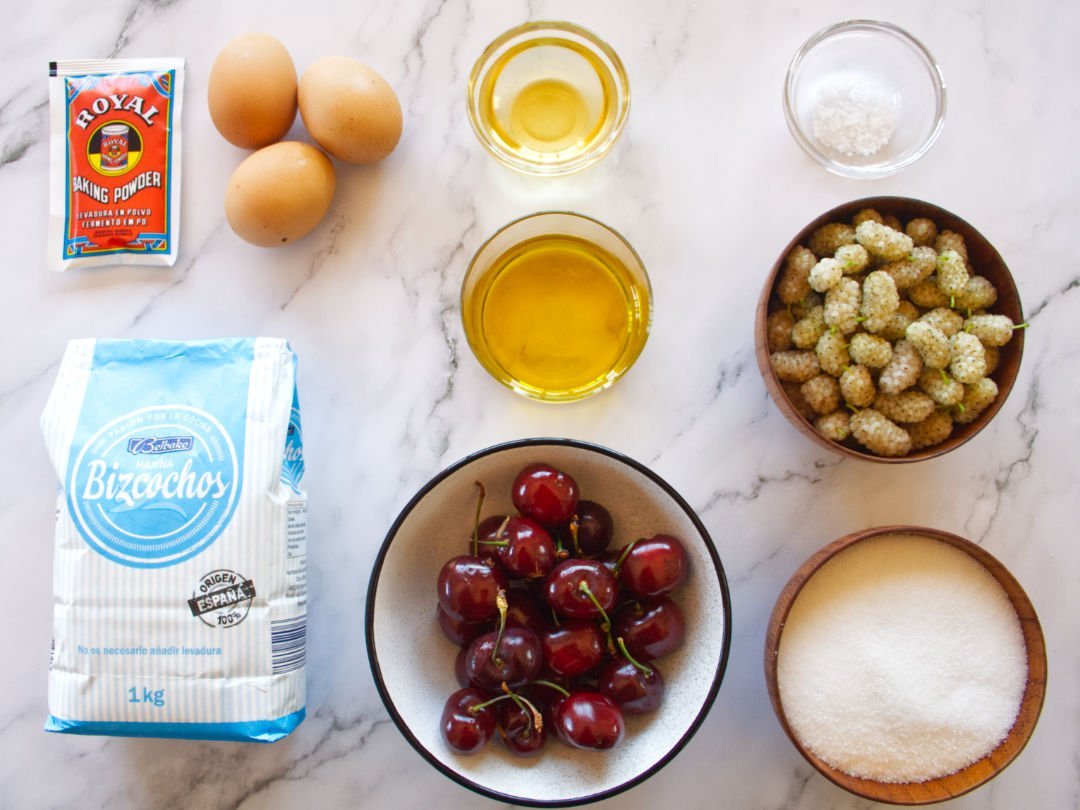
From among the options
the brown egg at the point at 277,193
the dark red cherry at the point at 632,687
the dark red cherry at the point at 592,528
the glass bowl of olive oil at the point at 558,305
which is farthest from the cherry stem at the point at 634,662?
the brown egg at the point at 277,193

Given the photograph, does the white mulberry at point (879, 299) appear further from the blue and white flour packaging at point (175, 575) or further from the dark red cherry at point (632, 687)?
the blue and white flour packaging at point (175, 575)

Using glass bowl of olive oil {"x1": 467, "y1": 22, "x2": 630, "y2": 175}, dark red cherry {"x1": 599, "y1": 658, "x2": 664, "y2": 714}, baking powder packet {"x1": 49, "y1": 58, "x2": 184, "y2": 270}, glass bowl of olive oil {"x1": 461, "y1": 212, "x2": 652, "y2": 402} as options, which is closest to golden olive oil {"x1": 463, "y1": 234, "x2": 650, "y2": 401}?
glass bowl of olive oil {"x1": 461, "y1": 212, "x2": 652, "y2": 402}

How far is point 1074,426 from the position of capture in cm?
104

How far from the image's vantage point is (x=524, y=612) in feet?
2.93

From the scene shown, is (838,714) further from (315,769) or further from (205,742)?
(205,742)

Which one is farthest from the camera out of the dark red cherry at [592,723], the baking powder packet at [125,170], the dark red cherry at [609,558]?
the baking powder packet at [125,170]

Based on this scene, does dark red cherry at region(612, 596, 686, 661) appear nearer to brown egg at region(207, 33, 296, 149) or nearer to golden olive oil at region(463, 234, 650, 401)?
golden olive oil at region(463, 234, 650, 401)

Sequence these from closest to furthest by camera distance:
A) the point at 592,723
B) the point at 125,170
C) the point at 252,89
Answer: the point at 592,723 < the point at 252,89 < the point at 125,170

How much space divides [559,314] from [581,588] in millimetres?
332

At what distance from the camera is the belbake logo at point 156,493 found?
0.86m

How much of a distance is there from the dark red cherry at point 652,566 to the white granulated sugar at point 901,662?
0.50ft

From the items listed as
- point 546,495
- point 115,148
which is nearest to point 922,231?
point 546,495

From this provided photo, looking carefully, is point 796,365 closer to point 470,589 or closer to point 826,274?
point 826,274

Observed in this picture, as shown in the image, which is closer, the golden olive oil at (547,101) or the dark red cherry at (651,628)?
the dark red cherry at (651,628)
